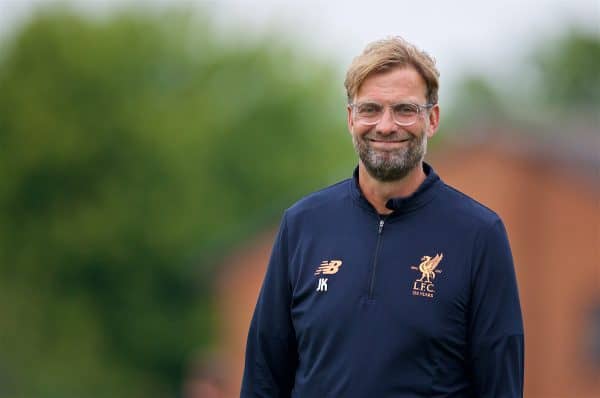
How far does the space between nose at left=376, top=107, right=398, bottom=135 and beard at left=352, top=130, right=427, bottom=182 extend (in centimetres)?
2

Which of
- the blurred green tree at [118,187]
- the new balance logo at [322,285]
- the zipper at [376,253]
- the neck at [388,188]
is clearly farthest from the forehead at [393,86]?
the blurred green tree at [118,187]

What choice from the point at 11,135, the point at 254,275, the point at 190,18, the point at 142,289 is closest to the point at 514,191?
the point at 254,275

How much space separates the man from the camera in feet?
18.5

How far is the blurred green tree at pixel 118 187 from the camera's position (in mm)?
50531

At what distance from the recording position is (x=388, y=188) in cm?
585

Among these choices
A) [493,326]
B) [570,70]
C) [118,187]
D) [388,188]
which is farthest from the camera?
[570,70]

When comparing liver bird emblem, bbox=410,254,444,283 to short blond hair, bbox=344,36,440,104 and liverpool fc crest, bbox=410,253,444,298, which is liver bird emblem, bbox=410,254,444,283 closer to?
liverpool fc crest, bbox=410,253,444,298

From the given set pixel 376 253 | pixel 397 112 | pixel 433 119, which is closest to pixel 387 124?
pixel 397 112

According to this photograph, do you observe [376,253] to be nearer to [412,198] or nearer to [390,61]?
[412,198]

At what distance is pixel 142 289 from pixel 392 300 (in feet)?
149

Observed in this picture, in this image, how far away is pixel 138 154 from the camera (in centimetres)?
5347

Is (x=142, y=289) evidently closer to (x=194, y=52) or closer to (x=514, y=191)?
(x=194, y=52)

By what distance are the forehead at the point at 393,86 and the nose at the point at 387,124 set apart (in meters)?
0.05

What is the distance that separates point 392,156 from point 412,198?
0.18 m
